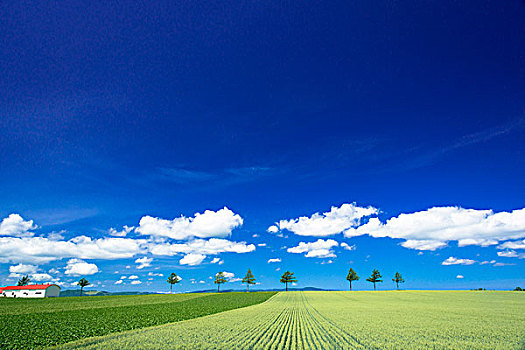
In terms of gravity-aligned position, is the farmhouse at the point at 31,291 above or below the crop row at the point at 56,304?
below

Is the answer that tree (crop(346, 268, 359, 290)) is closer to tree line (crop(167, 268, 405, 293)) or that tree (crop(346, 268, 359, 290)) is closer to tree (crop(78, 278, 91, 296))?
tree line (crop(167, 268, 405, 293))

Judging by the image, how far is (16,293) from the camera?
114 m

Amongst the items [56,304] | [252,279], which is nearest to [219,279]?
[252,279]

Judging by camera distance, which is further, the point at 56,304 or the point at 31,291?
the point at 31,291

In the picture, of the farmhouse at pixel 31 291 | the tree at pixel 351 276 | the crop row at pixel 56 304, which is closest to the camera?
the crop row at pixel 56 304

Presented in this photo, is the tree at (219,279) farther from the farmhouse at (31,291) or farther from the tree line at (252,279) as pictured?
the farmhouse at (31,291)

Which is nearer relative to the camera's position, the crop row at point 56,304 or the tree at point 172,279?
the crop row at point 56,304

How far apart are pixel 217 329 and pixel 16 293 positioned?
5331 inches

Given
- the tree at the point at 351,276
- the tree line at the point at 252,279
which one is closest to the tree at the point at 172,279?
the tree line at the point at 252,279

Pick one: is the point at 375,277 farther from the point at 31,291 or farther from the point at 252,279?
the point at 31,291

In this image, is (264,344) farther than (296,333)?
No

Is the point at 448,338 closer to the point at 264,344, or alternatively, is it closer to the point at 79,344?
the point at 264,344

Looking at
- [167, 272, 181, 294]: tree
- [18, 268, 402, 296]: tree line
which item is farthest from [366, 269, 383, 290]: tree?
[167, 272, 181, 294]: tree

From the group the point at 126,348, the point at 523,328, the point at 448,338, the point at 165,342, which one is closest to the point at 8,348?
the point at 126,348
